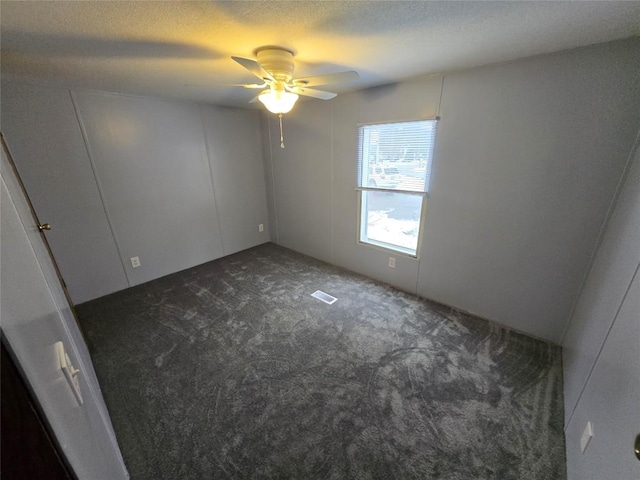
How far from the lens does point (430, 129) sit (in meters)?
2.34

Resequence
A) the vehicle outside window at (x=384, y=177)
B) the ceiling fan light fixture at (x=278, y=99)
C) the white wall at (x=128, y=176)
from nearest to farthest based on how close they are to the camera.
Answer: the ceiling fan light fixture at (x=278, y=99) < the white wall at (x=128, y=176) < the vehicle outside window at (x=384, y=177)

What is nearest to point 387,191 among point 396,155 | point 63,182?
point 396,155

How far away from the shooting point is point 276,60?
159cm

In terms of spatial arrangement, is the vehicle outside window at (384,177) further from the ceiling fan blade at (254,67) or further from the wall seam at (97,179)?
the wall seam at (97,179)

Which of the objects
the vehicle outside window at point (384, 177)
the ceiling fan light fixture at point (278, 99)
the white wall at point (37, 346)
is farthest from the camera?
the vehicle outside window at point (384, 177)

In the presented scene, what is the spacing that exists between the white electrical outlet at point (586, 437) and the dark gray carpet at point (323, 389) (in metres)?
0.23

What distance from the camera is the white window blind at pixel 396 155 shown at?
2418 mm

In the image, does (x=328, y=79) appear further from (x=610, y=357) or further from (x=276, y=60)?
(x=610, y=357)

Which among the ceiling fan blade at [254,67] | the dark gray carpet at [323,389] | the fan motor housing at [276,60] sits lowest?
the dark gray carpet at [323,389]

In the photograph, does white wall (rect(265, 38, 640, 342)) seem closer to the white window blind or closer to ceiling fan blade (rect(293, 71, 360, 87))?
the white window blind

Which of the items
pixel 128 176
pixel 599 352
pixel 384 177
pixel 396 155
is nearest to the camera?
pixel 599 352

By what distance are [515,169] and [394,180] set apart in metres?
1.03

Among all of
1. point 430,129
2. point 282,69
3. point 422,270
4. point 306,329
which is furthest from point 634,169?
point 306,329

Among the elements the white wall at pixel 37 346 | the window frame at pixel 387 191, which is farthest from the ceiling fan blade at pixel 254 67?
the window frame at pixel 387 191
